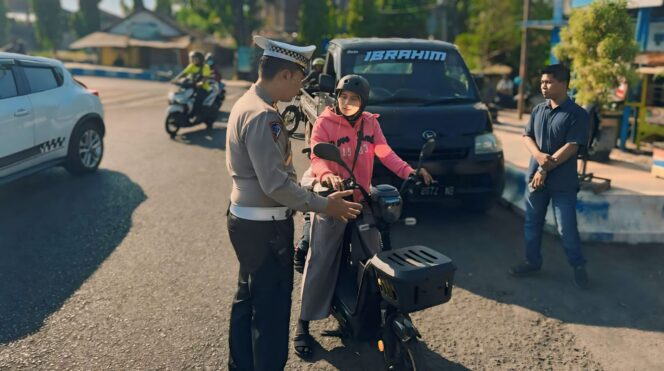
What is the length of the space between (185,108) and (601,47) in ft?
26.8

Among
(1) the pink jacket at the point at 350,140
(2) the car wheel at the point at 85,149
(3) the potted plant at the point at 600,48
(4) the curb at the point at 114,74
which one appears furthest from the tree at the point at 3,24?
(1) the pink jacket at the point at 350,140

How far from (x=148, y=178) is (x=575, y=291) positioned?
6172 mm

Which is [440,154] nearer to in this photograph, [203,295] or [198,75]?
[203,295]

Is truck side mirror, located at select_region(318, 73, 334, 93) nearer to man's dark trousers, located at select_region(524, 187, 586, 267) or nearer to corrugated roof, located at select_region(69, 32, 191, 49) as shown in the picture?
man's dark trousers, located at select_region(524, 187, 586, 267)

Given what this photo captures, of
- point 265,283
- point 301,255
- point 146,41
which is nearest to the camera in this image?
point 265,283

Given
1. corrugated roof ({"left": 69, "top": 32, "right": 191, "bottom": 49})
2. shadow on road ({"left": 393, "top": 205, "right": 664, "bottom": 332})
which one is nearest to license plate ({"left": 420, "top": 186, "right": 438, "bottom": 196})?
shadow on road ({"left": 393, "top": 205, "right": 664, "bottom": 332})

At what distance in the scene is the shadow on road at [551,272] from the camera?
4.28 metres

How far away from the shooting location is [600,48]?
7520 mm

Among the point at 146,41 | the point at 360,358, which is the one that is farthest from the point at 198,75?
the point at 146,41

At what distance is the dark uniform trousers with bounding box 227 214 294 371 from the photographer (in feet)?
9.59

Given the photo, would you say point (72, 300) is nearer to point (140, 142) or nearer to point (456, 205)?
point (456, 205)


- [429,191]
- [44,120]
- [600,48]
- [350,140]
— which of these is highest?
[600,48]

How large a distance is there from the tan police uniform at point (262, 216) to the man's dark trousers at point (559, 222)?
2.64 metres

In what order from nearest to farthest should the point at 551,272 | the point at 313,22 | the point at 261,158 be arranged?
the point at 261,158 < the point at 551,272 < the point at 313,22
